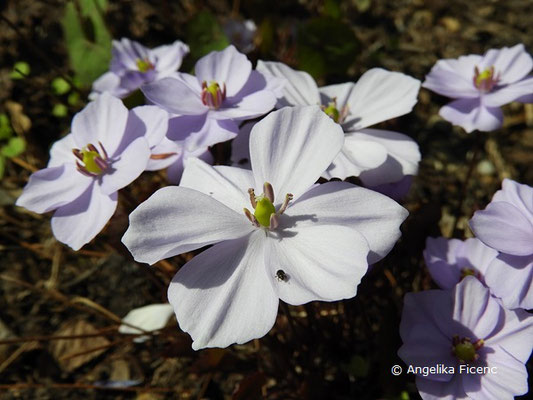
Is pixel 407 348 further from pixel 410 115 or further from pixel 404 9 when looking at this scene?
pixel 404 9

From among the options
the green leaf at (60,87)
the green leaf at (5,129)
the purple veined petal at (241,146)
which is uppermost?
the purple veined petal at (241,146)

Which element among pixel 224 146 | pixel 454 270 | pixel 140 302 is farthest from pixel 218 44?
pixel 454 270

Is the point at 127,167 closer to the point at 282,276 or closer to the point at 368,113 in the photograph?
the point at 282,276

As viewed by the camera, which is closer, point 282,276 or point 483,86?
point 282,276


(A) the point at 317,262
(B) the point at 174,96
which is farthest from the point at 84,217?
(A) the point at 317,262

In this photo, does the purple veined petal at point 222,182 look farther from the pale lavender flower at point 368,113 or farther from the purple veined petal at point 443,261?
the purple veined petal at point 443,261

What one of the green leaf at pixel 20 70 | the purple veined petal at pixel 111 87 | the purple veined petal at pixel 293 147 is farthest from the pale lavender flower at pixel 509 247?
the green leaf at pixel 20 70
